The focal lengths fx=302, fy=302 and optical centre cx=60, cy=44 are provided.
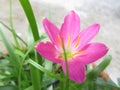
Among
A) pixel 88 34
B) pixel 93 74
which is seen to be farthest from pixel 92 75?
pixel 88 34

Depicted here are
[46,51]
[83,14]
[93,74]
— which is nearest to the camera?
[46,51]

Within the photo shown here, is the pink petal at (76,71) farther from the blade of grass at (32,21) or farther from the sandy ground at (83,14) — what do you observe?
the sandy ground at (83,14)

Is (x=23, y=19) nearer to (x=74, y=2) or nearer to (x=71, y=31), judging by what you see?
(x=74, y=2)

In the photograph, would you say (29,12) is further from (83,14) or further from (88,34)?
(83,14)

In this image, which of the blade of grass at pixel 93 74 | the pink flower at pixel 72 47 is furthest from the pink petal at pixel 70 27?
the blade of grass at pixel 93 74

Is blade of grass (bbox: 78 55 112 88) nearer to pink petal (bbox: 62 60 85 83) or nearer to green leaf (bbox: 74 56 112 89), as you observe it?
green leaf (bbox: 74 56 112 89)

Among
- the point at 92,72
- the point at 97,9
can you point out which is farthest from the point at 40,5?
the point at 92,72
